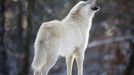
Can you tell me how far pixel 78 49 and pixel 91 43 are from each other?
1413 cm

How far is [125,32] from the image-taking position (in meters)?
23.2

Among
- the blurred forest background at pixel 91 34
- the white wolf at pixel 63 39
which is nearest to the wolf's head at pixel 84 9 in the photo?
the white wolf at pixel 63 39

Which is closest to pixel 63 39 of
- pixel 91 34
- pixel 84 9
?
pixel 84 9

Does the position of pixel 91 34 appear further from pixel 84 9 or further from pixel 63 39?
pixel 63 39

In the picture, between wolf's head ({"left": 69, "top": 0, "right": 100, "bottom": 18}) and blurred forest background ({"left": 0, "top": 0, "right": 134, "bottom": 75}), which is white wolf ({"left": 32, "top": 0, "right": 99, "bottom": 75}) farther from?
blurred forest background ({"left": 0, "top": 0, "right": 134, "bottom": 75})

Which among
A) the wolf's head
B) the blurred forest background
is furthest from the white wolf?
the blurred forest background

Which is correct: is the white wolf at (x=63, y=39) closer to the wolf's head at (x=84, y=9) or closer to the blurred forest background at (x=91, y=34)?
the wolf's head at (x=84, y=9)

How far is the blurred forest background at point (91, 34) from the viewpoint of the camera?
2202cm

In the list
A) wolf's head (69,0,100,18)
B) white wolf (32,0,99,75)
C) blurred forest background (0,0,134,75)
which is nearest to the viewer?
white wolf (32,0,99,75)

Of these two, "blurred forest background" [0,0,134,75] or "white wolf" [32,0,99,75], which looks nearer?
"white wolf" [32,0,99,75]

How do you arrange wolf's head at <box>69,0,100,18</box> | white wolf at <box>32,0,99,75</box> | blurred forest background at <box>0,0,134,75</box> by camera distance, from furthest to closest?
1. blurred forest background at <box>0,0,134,75</box>
2. wolf's head at <box>69,0,100,18</box>
3. white wolf at <box>32,0,99,75</box>

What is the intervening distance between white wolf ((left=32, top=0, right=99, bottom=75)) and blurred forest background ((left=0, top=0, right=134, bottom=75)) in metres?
11.5

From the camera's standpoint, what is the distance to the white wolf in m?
8.31

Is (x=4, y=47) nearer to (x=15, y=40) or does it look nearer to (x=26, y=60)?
(x=15, y=40)
